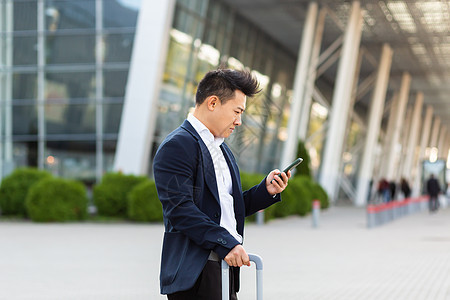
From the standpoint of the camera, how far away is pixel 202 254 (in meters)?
3.04

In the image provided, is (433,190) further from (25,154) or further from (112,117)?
(25,154)

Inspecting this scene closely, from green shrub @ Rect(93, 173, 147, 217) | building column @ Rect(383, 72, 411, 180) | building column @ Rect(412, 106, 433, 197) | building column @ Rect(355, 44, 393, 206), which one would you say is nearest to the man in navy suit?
green shrub @ Rect(93, 173, 147, 217)

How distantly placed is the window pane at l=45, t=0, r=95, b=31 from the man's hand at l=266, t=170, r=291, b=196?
78.3 ft

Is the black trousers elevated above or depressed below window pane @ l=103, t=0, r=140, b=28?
below

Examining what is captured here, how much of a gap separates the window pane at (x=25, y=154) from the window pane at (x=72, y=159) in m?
0.53

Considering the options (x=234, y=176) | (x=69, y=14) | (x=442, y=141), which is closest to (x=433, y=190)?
(x=69, y=14)

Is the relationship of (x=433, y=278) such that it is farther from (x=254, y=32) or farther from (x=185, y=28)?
(x=254, y=32)

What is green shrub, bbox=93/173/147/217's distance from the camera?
20922 mm

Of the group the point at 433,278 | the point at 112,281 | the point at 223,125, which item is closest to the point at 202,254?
the point at 223,125

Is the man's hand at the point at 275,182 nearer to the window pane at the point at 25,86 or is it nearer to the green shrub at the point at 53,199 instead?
the green shrub at the point at 53,199

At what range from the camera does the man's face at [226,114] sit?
10.5 feet

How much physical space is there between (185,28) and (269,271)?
19.2 metres

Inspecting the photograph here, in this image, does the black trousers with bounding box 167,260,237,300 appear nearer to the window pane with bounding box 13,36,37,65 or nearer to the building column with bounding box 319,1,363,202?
the window pane with bounding box 13,36,37,65

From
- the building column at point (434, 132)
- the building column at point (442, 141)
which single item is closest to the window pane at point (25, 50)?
the building column at point (434, 132)
